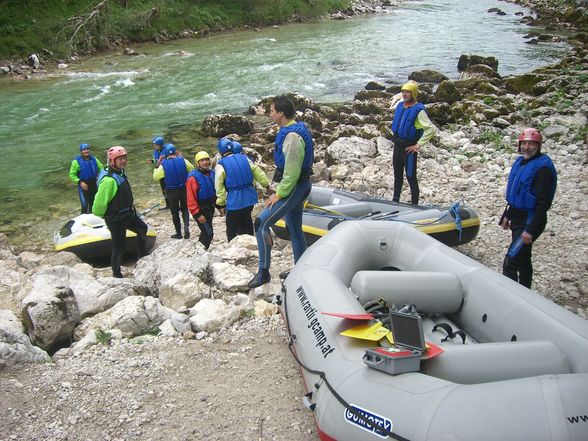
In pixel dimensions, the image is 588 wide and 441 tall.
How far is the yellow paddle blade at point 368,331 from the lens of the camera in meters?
2.88

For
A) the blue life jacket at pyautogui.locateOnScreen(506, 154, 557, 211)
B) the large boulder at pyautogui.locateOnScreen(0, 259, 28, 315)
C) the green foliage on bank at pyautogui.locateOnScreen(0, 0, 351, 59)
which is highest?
the green foliage on bank at pyautogui.locateOnScreen(0, 0, 351, 59)

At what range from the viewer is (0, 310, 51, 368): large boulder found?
11.3ft

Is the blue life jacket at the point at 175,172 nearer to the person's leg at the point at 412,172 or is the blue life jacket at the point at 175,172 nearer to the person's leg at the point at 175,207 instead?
the person's leg at the point at 175,207

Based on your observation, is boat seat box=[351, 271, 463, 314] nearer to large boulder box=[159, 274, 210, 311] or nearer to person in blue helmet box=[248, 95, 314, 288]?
person in blue helmet box=[248, 95, 314, 288]

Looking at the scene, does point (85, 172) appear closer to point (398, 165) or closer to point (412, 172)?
point (398, 165)

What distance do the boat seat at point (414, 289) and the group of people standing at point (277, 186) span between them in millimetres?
1047

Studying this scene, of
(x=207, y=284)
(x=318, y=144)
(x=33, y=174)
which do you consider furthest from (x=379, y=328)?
(x=33, y=174)

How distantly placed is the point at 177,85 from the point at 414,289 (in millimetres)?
15213

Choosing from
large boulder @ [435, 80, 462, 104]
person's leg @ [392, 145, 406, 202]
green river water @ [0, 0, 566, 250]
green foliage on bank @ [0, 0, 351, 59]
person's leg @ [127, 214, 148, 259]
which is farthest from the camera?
green foliage on bank @ [0, 0, 351, 59]

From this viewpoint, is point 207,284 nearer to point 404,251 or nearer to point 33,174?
point 404,251

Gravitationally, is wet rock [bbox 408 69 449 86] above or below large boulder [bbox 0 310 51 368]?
above

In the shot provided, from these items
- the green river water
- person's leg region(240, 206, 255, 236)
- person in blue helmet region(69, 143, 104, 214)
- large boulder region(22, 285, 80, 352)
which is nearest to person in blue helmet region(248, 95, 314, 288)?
person's leg region(240, 206, 255, 236)

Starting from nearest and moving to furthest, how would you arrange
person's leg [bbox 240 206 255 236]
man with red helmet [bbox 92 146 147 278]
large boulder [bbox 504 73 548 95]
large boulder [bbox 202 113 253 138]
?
man with red helmet [bbox 92 146 147 278] < person's leg [bbox 240 206 255 236] < large boulder [bbox 202 113 253 138] < large boulder [bbox 504 73 548 95]

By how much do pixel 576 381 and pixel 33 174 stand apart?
10.7 meters
